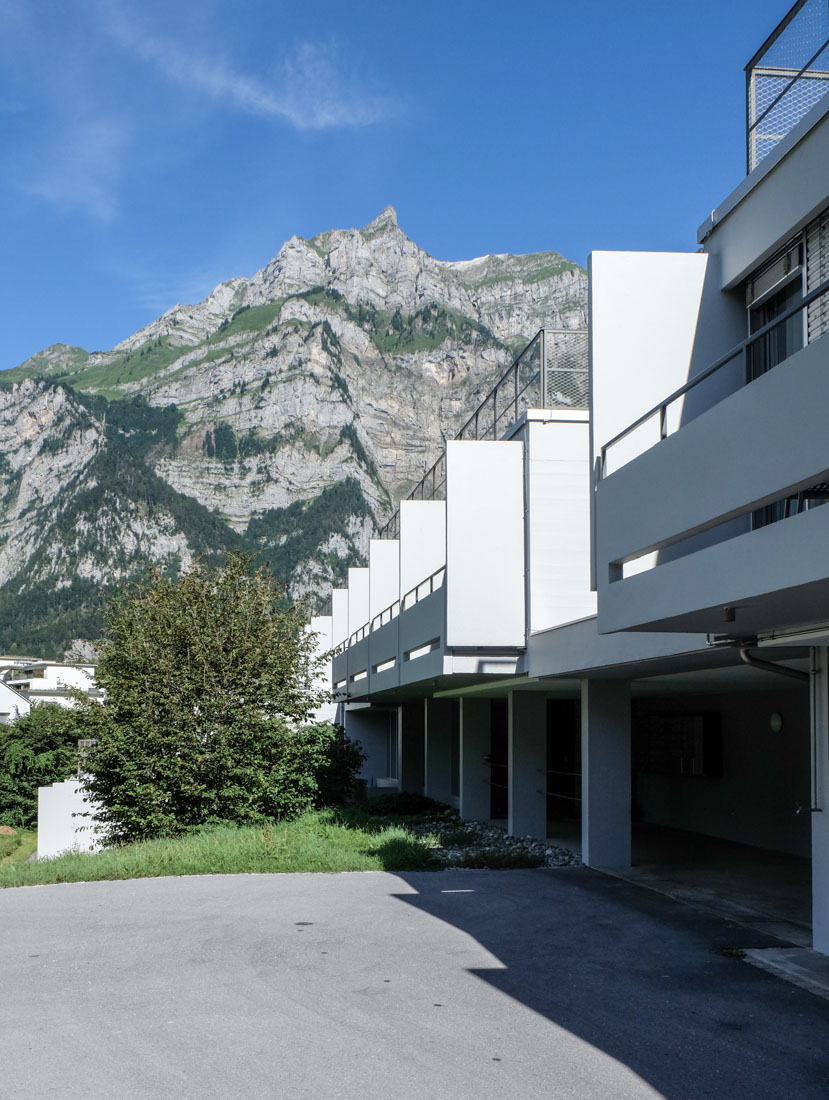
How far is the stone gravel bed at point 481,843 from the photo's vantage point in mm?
16016

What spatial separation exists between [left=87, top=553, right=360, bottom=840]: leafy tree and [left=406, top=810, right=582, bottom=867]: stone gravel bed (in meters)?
2.79

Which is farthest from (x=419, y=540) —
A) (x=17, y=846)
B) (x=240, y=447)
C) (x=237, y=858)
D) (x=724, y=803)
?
(x=240, y=447)

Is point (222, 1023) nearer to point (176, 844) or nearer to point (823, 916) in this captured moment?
point (823, 916)

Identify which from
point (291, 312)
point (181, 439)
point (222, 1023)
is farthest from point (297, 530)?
point (222, 1023)

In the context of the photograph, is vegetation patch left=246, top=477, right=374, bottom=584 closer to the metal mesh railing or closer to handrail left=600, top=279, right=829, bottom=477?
handrail left=600, top=279, right=829, bottom=477

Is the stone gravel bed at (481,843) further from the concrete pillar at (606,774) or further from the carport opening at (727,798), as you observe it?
the carport opening at (727,798)

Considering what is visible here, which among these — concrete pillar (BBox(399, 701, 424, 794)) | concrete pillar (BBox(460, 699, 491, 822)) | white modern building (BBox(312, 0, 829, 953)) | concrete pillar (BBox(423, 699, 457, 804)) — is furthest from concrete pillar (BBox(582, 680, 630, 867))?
concrete pillar (BBox(399, 701, 424, 794))

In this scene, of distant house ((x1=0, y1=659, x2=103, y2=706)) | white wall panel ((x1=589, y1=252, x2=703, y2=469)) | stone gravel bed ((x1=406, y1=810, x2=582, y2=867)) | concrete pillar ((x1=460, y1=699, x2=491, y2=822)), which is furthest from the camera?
distant house ((x1=0, y1=659, x2=103, y2=706))

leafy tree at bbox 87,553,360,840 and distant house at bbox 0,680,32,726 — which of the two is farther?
distant house at bbox 0,680,32,726

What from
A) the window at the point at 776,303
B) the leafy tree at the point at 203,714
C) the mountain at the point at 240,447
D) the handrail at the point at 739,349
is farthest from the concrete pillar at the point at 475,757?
the mountain at the point at 240,447

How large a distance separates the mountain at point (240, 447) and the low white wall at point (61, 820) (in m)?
85.0

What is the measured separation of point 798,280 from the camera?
980 centimetres

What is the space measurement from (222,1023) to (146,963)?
6.98 feet

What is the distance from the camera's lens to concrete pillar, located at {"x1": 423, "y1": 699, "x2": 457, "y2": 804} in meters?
29.4
